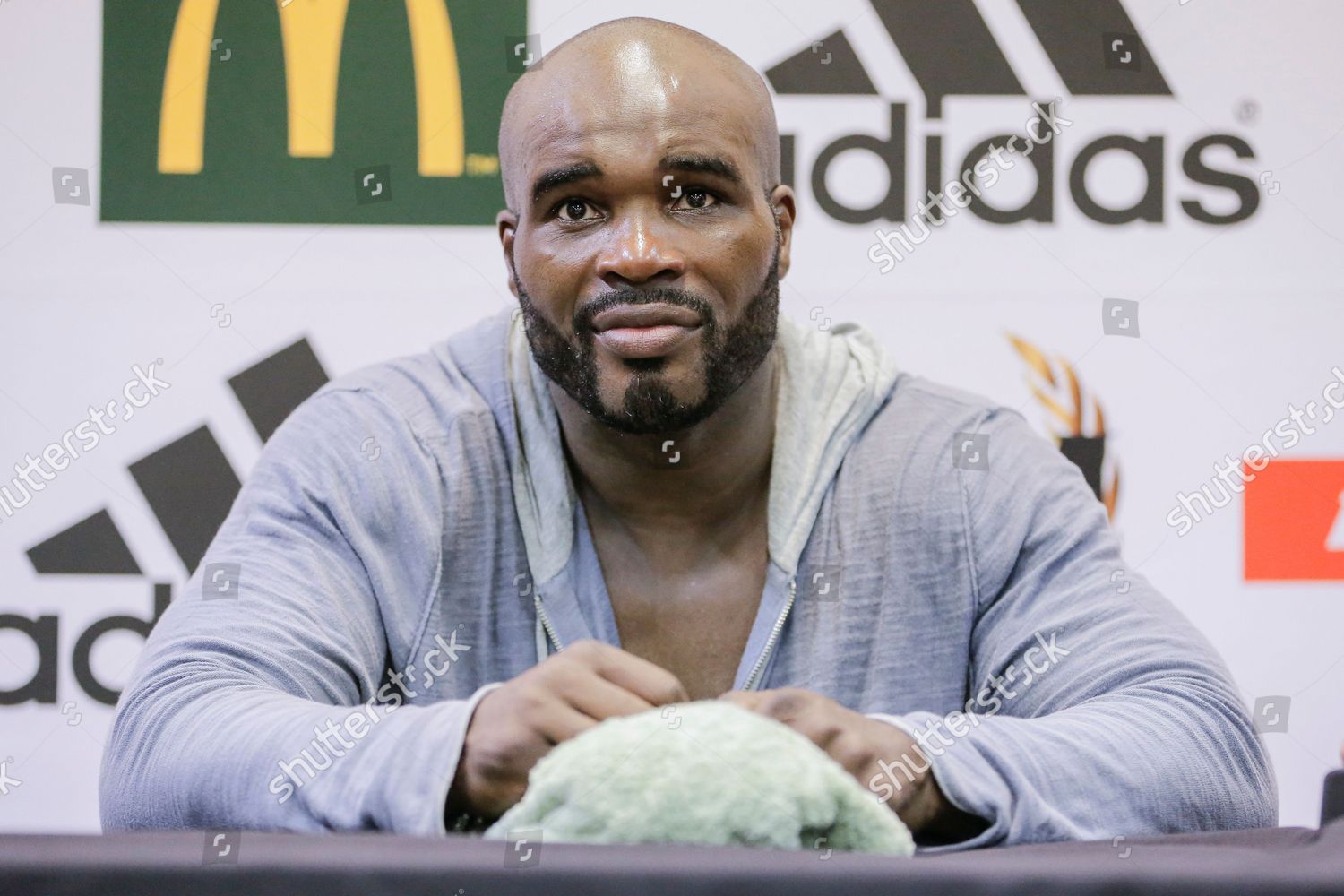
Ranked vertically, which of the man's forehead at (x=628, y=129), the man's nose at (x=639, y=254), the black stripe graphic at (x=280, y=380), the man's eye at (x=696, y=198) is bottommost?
the black stripe graphic at (x=280, y=380)

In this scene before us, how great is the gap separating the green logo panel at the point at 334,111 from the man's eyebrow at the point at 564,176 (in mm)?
692

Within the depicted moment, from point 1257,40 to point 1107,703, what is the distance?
1.28m

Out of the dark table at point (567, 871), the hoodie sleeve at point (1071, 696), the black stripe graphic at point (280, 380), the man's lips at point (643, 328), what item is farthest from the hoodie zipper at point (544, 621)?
the black stripe graphic at point (280, 380)

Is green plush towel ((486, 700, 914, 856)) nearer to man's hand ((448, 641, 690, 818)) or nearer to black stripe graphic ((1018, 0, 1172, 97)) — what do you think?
man's hand ((448, 641, 690, 818))

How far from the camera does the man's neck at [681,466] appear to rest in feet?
4.10

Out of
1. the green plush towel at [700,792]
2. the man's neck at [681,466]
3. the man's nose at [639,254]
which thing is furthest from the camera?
the man's neck at [681,466]

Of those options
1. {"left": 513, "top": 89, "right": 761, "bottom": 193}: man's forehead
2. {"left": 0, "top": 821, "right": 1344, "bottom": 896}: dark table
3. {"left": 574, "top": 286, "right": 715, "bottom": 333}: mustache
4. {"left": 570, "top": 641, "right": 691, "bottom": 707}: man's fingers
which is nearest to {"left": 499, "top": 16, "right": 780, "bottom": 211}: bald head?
{"left": 513, "top": 89, "right": 761, "bottom": 193}: man's forehead

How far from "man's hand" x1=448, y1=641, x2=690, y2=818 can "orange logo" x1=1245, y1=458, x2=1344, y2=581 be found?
51.0 inches

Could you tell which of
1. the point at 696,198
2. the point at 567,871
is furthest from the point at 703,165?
the point at 567,871

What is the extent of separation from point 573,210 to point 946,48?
2.84 ft

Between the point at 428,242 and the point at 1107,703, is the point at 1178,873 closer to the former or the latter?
the point at 1107,703

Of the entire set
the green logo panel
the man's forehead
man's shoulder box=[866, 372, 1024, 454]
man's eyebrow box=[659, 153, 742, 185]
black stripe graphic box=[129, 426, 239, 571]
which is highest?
the green logo panel

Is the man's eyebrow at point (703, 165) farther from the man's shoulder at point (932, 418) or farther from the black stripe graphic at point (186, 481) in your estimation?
the black stripe graphic at point (186, 481)

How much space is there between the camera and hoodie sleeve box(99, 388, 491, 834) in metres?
0.77
